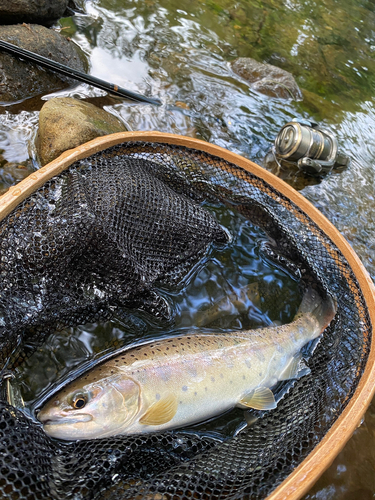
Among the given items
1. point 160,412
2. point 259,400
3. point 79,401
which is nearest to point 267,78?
point 259,400

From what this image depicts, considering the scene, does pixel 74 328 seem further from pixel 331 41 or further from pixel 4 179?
pixel 331 41

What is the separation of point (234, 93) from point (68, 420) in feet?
17.7

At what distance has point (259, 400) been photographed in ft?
8.02

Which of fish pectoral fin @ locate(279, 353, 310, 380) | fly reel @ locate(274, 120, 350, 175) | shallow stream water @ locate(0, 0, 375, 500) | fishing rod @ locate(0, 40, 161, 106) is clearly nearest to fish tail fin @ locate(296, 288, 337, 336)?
fish pectoral fin @ locate(279, 353, 310, 380)

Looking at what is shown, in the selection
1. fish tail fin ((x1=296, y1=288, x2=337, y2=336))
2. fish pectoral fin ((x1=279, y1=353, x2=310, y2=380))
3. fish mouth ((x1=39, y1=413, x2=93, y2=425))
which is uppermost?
fish tail fin ((x1=296, y1=288, x2=337, y2=336))

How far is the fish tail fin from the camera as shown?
2857mm

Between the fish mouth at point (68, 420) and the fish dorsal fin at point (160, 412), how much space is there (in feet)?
1.07

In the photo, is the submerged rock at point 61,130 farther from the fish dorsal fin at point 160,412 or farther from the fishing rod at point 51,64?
the fish dorsal fin at point 160,412

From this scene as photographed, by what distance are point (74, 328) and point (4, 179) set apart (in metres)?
1.72

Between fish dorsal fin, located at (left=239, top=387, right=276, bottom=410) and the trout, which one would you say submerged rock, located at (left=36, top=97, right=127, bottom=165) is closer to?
the trout

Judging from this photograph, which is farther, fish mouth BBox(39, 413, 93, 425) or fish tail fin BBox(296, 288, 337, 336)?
fish tail fin BBox(296, 288, 337, 336)

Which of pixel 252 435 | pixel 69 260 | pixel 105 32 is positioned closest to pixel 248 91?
pixel 105 32

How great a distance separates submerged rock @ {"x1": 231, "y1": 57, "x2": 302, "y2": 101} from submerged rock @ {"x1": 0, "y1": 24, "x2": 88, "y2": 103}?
2.99 m

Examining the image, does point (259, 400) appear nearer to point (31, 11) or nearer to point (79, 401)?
point (79, 401)
